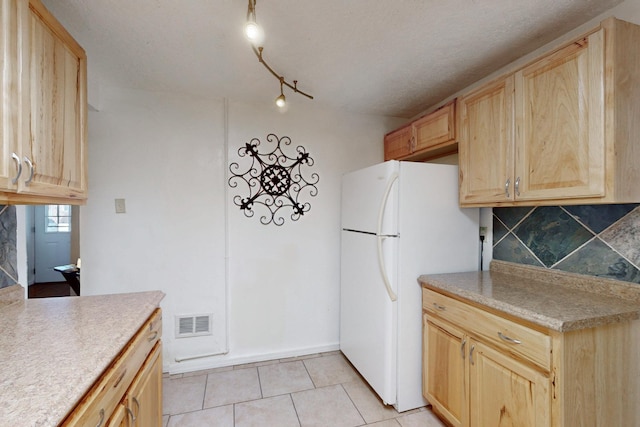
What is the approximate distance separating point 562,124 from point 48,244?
21.7 ft

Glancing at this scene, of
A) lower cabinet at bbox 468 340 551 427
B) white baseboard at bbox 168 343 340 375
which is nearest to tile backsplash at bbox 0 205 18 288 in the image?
white baseboard at bbox 168 343 340 375

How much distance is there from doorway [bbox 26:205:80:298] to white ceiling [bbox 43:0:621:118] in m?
3.88

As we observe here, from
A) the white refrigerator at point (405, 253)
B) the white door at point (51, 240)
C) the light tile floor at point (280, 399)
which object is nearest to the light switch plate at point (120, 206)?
the light tile floor at point (280, 399)

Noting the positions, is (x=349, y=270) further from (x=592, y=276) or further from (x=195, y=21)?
(x=195, y=21)

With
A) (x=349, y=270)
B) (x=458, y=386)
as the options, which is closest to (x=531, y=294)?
(x=458, y=386)

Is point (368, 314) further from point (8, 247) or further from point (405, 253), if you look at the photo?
point (8, 247)

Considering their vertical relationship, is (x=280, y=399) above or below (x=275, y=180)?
below

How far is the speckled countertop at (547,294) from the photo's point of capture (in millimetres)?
1173

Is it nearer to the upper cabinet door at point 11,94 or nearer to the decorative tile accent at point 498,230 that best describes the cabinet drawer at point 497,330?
the decorative tile accent at point 498,230

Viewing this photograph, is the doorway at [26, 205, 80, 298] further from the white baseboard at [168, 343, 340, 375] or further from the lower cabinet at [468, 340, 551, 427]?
the lower cabinet at [468, 340, 551, 427]

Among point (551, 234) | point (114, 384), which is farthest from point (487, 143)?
point (114, 384)

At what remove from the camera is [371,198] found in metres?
2.11

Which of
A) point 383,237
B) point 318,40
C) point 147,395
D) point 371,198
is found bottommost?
point 147,395

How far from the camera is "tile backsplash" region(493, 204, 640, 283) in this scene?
4.50 ft
